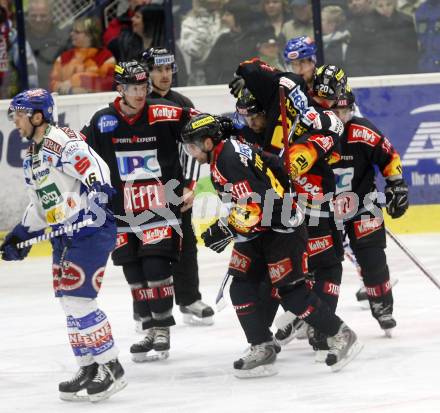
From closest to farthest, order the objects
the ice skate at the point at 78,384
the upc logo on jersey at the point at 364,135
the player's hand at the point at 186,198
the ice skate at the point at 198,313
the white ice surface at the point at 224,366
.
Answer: the white ice surface at the point at 224,366, the ice skate at the point at 78,384, the upc logo on jersey at the point at 364,135, the player's hand at the point at 186,198, the ice skate at the point at 198,313

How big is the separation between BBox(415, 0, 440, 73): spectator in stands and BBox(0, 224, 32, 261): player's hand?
580 centimetres

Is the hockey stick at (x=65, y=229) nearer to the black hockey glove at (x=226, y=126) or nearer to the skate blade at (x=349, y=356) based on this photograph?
the black hockey glove at (x=226, y=126)

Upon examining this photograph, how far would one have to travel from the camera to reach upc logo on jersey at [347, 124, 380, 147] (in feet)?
21.1

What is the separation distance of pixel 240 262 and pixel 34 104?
120cm

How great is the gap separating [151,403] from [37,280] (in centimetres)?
355

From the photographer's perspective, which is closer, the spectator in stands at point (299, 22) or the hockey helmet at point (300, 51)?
the hockey helmet at point (300, 51)

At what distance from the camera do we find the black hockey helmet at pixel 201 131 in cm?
554

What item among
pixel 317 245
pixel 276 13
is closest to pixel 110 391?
pixel 317 245

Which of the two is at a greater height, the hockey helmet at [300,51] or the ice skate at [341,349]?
the hockey helmet at [300,51]

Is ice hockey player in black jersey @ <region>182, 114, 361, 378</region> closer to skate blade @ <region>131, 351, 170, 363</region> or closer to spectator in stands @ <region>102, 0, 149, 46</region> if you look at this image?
skate blade @ <region>131, 351, 170, 363</region>

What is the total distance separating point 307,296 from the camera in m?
5.65

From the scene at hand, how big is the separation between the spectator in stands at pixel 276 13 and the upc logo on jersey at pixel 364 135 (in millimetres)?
4335

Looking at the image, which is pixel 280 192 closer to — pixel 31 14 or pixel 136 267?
pixel 136 267

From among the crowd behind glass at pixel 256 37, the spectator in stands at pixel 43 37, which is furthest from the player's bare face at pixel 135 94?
the spectator in stands at pixel 43 37
